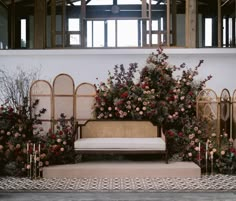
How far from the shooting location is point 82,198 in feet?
18.7

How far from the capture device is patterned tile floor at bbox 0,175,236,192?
6.17 meters

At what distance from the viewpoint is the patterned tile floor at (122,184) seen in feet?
20.2

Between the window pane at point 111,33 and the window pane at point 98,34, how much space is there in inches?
7.0

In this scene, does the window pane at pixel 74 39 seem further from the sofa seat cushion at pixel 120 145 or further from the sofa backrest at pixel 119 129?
the sofa seat cushion at pixel 120 145

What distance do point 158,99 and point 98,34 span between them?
216cm

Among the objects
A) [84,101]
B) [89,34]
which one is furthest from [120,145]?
[89,34]

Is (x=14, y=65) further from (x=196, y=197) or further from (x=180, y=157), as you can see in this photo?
(x=196, y=197)

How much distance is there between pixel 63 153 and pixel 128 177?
1.19m

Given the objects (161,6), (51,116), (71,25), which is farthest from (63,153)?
(161,6)

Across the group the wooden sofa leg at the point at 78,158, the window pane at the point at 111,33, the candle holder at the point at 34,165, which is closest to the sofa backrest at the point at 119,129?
the wooden sofa leg at the point at 78,158

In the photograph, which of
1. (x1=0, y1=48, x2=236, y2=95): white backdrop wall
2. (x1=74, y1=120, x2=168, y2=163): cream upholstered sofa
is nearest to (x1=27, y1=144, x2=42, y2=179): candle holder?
(x1=74, y1=120, x2=168, y2=163): cream upholstered sofa

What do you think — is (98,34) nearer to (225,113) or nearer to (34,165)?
(225,113)

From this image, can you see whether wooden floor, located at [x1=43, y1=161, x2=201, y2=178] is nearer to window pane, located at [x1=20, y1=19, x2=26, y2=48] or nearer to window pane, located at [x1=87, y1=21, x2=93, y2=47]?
window pane, located at [x1=87, y1=21, x2=93, y2=47]

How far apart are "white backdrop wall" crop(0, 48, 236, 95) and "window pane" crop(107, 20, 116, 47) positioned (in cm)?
61
